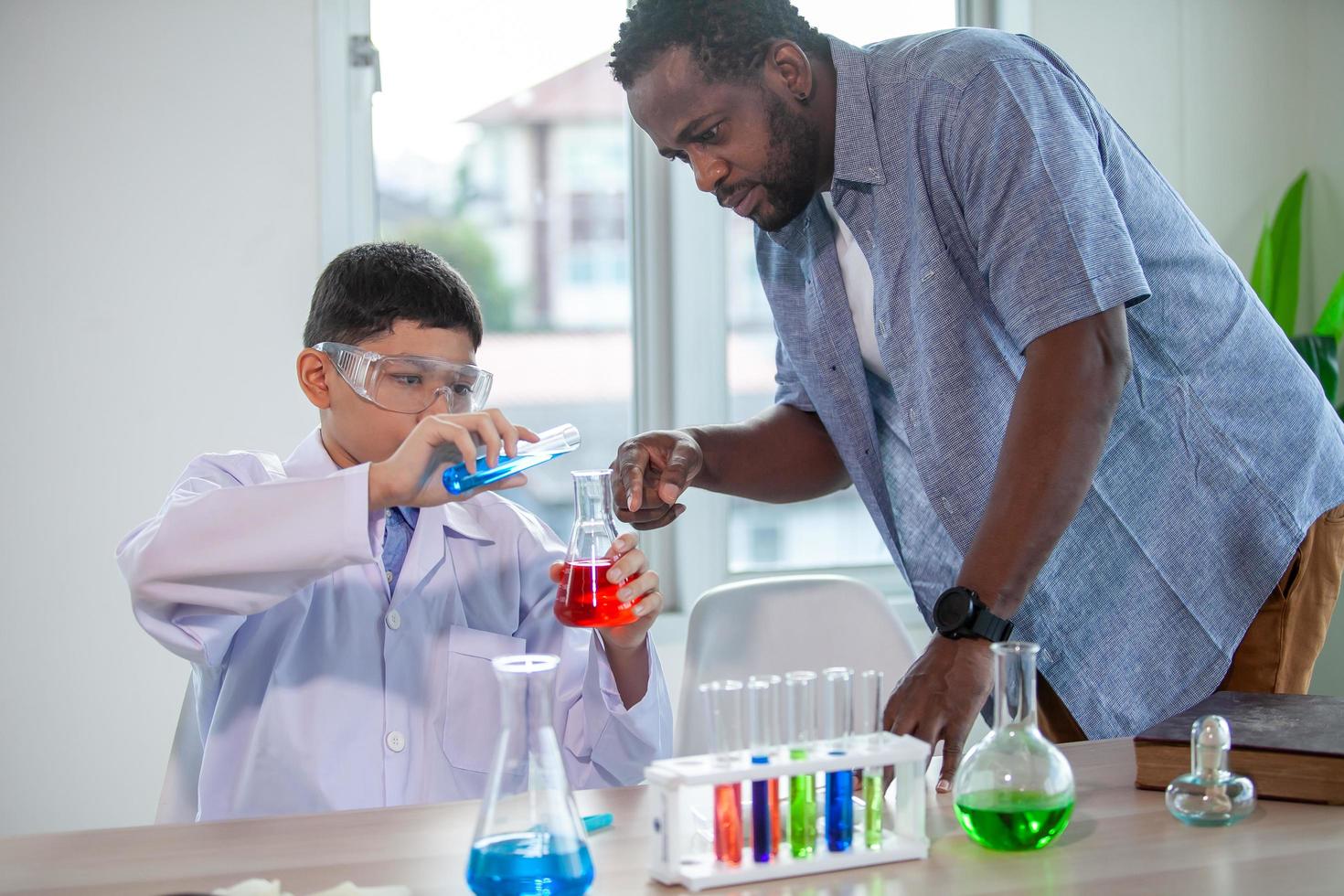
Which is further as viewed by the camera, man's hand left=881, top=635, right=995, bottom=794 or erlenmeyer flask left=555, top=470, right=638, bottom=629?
erlenmeyer flask left=555, top=470, right=638, bottom=629

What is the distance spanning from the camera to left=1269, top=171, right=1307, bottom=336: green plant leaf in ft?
12.0

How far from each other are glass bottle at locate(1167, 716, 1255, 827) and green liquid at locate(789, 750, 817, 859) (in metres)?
0.43

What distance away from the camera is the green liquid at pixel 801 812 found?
1.15 meters

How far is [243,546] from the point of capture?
147cm

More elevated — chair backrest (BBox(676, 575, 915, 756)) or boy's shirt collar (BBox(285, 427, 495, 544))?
boy's shirt collar (BBox(285, 427, 495, 544))

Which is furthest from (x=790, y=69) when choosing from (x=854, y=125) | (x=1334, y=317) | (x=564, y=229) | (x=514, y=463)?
(x=1334, y=317)

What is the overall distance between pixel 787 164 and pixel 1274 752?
104 centimetres

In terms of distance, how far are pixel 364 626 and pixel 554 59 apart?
2.26 m

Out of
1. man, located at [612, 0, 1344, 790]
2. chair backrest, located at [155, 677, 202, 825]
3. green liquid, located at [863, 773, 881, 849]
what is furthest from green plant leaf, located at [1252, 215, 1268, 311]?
chair backrest, located at [155, 677, 202, 825]

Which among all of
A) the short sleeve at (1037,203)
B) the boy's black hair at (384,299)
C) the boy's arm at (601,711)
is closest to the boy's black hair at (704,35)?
the short sleeve at (1037,203)

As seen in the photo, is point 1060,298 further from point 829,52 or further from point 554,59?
point 554,59

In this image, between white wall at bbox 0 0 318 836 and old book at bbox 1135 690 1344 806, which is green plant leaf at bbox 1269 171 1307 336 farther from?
white wall at bbox 0 0 318 836

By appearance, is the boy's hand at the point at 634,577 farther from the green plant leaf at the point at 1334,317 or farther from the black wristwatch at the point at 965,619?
the green plant leaf at the point at 1334,317

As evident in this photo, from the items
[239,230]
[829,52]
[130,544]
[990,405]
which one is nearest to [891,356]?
[990,405]
